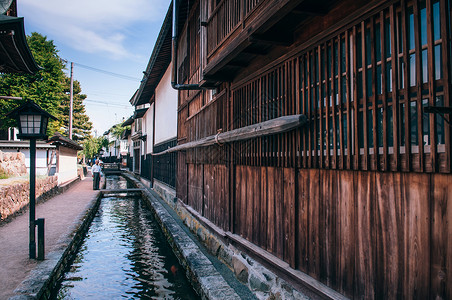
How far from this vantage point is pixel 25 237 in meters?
8.38

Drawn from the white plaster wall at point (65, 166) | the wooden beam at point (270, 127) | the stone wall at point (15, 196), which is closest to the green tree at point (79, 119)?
the white plaster wall at point (65, 166)

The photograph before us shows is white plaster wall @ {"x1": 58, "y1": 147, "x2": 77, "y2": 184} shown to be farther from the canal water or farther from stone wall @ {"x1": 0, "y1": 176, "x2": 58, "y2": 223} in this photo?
the canal water

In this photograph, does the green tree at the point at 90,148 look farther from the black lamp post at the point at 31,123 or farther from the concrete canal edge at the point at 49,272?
the black lamp post at the point at 31,123

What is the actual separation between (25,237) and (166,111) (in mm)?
10851

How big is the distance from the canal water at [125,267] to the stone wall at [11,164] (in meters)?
7.58

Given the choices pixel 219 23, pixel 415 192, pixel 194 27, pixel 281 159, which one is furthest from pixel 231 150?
pixel 194 27

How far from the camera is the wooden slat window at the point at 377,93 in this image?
2369 mm

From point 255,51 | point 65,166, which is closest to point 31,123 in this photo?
point 255,51

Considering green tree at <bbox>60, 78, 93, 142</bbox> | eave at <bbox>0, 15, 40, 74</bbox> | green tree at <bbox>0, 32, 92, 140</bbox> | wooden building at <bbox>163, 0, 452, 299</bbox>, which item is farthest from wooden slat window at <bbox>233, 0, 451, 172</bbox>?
green tree at <bbox>60, 78, 93, 142</bbox>

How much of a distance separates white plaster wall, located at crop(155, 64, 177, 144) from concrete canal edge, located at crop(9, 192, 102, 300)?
806cm

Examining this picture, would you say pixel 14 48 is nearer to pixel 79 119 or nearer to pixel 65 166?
pixel 65 166

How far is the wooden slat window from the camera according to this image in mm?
2369

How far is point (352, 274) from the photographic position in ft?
10.2

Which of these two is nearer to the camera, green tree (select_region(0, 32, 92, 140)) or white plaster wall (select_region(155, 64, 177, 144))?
white plaster wall (select_region(155, 64, 177, 144))
